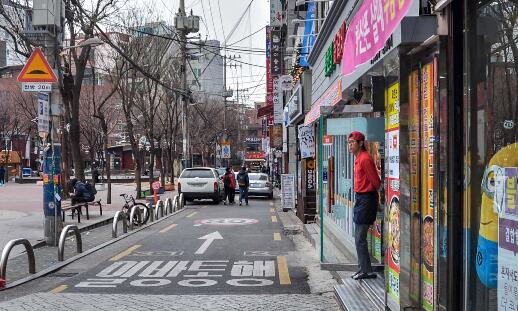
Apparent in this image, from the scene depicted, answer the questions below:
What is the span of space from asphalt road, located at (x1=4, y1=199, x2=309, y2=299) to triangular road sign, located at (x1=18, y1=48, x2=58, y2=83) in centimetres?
382

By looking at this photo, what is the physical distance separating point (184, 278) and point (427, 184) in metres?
5.06

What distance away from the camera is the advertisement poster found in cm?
280

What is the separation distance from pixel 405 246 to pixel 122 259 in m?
6.80

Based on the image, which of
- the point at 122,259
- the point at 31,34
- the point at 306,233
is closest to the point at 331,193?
the point at 306,233

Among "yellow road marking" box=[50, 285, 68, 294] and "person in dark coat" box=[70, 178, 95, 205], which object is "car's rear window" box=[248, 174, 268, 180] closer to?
"person in dark coat" box=[70, 178, 95, 205]

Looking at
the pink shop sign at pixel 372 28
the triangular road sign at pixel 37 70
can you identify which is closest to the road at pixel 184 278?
the pink shop sign at pixel 372 28

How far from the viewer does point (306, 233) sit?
521 inches

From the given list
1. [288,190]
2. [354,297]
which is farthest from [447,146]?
[288,190]

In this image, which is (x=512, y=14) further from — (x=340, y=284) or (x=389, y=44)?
(x=340, y=284)

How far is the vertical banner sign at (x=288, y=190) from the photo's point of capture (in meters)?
19.6

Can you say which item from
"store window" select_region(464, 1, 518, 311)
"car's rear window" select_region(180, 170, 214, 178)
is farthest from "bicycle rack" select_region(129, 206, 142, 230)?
"store window" select_region(464, 1, 518, 311)

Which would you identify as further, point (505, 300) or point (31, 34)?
point (31, 34)

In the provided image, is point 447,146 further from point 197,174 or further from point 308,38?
point 197,174

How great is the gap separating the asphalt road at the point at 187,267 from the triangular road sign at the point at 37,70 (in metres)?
3.82
